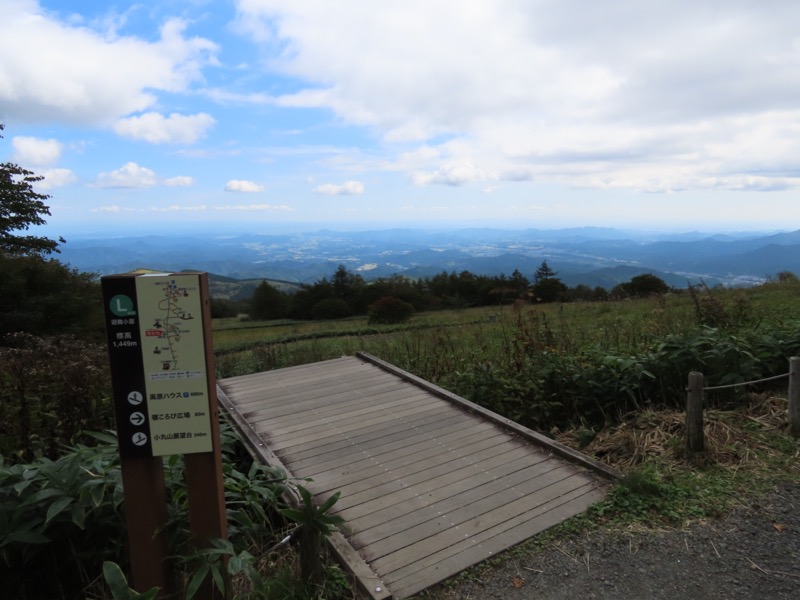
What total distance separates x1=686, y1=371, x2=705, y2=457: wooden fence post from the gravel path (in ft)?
2.59

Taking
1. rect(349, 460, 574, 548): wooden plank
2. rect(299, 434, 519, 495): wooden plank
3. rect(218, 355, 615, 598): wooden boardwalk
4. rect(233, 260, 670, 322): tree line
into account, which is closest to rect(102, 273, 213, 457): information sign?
rect(218, 355, 615, 598): wooden boardwalk

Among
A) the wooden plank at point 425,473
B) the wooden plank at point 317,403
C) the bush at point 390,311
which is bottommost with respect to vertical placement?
the bush at point 390,311

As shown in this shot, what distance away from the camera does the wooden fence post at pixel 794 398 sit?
4152 millimetres

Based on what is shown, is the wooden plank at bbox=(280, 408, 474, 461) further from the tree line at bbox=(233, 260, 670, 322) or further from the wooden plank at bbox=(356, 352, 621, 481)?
the tree line at bbox=(233, 260, 670, 322)

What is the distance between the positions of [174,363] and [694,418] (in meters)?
3.88

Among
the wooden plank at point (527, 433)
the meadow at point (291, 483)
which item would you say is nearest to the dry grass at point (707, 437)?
the meadow at point (291, 483)

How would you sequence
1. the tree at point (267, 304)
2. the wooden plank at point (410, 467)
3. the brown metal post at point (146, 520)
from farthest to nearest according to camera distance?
the tree at point (267, 304), the wooden plank at point (410, 467), the brown metal post at point (146, 520)

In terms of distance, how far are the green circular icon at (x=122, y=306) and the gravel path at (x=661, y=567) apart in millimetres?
2123

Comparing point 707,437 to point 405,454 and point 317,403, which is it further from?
point 317,403

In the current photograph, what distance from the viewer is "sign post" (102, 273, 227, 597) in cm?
205

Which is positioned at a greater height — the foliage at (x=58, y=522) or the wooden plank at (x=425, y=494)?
the foliage at (x=58, y=522)

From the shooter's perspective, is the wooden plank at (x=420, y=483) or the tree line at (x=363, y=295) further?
the tree line at (x=363, y=295)

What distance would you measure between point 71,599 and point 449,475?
2.57 meters

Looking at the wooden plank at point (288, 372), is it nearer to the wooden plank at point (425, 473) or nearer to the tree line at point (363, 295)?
the wooden plank at point (425, 473)
